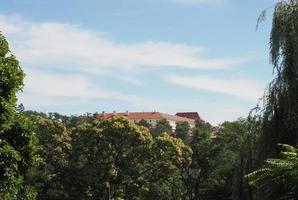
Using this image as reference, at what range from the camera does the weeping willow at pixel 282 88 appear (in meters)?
16.1

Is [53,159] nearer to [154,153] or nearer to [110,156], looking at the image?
[110,156]

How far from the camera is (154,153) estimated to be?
39.6 meters

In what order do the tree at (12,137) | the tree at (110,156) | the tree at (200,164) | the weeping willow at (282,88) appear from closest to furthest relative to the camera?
the tree at (12,137) → the weeping willow at (282,88) → the tree at (110,156) → the tree at (200,164)

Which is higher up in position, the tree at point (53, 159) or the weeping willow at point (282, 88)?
the weeping willow at point (282, 88)

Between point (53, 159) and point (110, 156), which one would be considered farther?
point (53, 159)

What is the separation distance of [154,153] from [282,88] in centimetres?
2352

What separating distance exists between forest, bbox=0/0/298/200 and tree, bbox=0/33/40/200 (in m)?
0.03

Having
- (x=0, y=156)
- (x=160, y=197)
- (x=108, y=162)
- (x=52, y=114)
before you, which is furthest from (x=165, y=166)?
(x=52, y=114)

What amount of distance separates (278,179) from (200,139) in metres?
38.1

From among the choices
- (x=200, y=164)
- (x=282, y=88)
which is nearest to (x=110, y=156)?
(x=200, y=164)

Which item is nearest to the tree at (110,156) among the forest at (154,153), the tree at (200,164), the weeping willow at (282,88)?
the forest at (154,153)

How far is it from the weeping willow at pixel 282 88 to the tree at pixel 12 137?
7.19 meters

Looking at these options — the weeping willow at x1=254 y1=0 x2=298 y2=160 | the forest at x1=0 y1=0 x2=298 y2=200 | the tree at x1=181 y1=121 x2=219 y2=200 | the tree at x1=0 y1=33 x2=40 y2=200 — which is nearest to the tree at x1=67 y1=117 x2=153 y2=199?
the forest at x1=0 y1=0 x2=298 y2=200

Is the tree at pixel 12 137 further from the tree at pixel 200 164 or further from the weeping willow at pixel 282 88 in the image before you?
the tree at pixel 200 164
